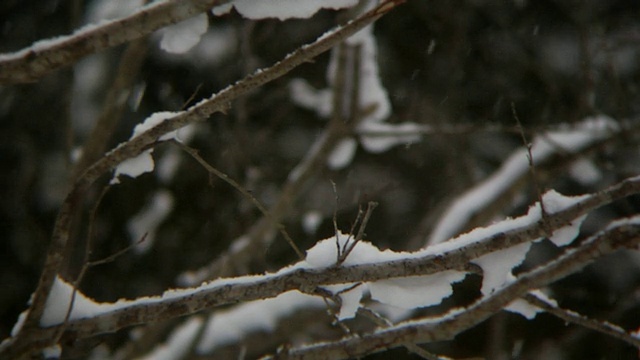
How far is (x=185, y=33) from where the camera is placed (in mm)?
1570

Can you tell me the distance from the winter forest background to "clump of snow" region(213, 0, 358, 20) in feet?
3.90

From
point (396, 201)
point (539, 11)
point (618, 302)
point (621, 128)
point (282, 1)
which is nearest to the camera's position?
point (282, 1)

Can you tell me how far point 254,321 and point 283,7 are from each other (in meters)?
2.29

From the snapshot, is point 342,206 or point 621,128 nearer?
point 621,128

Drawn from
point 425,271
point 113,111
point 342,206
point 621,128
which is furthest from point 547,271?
point 342,206

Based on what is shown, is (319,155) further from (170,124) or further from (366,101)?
(170,124)

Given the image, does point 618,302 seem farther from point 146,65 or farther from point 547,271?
point 146,65

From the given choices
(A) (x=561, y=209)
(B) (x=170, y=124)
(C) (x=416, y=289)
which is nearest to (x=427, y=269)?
(C) (x=416, y=289)

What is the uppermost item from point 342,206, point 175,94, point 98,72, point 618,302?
point 98,72

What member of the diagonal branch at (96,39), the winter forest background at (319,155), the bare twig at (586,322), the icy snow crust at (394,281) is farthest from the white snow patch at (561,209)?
the winter forest background at (319,155)

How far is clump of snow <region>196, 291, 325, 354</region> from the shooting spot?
11.2 feet

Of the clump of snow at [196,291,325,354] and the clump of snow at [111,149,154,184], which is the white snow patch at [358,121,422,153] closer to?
the clump of snow at [196,291,325,354]

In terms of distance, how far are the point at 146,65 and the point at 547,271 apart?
14.1 feet

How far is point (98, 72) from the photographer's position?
Result: 17.2 ft
